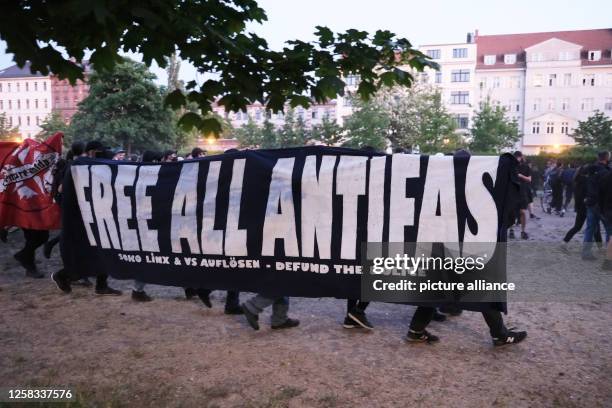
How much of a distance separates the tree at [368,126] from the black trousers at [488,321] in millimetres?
41583

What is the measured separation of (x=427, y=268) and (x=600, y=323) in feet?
8.03

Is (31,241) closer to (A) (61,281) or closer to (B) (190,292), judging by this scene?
(A) (61,281)

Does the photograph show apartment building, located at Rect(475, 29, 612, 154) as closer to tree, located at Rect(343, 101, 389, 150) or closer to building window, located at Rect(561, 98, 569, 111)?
building window, located at Rect(561, 98, 569, 111)

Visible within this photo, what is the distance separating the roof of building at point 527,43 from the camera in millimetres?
67688

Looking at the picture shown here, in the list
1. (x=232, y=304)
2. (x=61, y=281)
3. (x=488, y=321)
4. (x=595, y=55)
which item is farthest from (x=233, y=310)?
(x=595, y=55)

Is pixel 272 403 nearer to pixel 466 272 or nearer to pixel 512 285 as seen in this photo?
pixel 466 272

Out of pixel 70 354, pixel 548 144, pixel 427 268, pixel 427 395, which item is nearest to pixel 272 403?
pixel 427 395

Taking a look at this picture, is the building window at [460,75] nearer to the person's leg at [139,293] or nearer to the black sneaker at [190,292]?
the black sneaker at [190,292]

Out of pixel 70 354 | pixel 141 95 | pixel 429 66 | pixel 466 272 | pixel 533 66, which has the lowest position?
pixel 70 354

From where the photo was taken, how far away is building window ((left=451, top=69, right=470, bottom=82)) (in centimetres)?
6962

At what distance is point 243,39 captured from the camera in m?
3.70

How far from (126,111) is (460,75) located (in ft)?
158

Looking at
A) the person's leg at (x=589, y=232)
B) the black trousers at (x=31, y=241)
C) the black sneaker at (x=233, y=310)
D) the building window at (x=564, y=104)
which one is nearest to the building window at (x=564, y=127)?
the building window at (x=564, y=104)

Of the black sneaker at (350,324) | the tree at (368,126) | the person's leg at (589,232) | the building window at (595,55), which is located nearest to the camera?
the black sneaker at (350,324)
